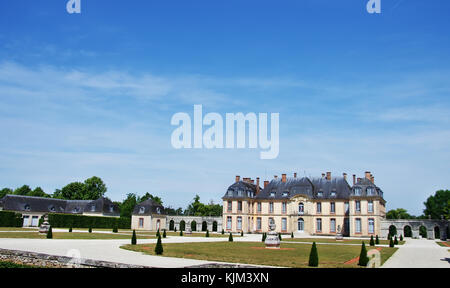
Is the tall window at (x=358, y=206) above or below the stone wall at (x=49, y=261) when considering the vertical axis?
above

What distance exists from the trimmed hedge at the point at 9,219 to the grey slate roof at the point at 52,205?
933 cm

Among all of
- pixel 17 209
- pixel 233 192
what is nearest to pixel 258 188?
pixel 233 192

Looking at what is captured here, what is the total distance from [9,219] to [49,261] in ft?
119

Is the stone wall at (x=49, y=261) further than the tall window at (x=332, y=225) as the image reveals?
No

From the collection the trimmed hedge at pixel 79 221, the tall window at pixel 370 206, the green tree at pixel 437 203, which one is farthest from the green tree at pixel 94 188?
the green tree at pixel 437 203

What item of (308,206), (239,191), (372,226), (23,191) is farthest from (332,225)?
(23,191)

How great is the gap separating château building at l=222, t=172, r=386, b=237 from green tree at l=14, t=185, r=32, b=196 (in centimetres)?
4902

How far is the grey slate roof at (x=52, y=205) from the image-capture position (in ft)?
173

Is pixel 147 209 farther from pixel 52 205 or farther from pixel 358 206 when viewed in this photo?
pixel 358 206

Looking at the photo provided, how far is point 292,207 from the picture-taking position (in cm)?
5172

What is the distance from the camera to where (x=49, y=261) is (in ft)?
39.0

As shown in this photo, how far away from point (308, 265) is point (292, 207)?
125 feet

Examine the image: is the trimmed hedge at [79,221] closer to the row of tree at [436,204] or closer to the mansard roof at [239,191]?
the mansard roof at [239,191]
